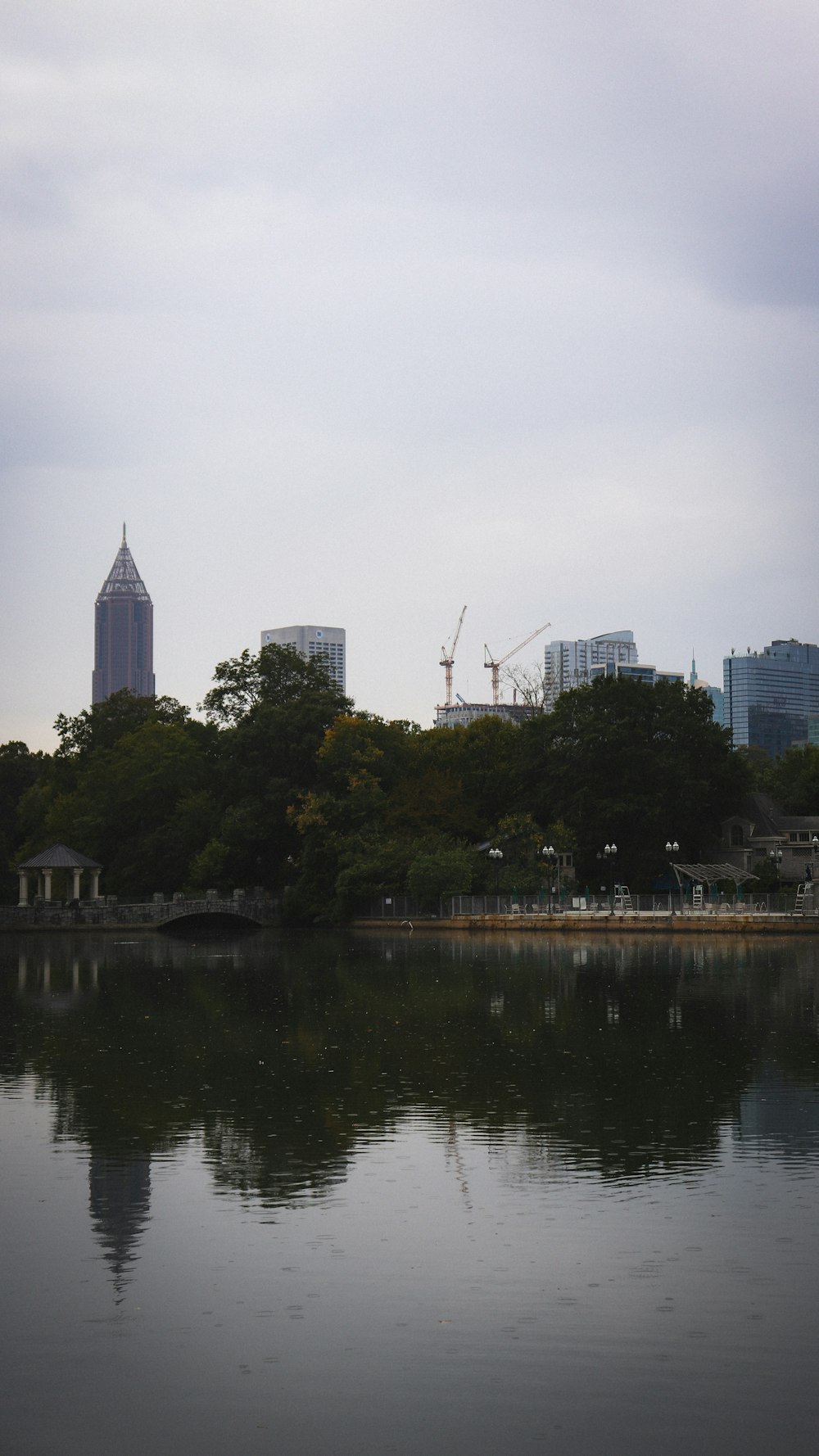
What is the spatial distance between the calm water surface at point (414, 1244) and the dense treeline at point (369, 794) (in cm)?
5417

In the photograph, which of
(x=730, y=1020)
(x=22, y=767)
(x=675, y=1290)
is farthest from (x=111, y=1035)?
(x=22, y=767)

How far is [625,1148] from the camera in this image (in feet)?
49.9

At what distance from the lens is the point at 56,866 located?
87875 mm

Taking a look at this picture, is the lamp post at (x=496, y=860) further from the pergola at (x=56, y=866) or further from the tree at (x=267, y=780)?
the pergola at (x=56, y=866)

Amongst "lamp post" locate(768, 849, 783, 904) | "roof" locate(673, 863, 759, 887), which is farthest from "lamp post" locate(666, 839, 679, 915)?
"lamp post" locate(768, 849, 783, 904)

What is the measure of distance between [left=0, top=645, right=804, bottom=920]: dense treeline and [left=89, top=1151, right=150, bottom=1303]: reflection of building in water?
6459cm

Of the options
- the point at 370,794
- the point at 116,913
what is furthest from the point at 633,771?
the point at 116,913

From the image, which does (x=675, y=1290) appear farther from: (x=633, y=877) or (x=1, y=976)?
(x=633, y=877)

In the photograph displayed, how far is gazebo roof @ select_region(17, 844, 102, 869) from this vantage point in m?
87.4

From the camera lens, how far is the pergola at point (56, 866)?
87.5 metres

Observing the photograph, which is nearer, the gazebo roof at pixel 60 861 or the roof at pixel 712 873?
the roof at pixel 712 873

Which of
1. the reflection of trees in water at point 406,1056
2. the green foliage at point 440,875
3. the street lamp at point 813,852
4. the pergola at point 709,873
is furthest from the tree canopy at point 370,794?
the reflection of trees in water at point 406,1056

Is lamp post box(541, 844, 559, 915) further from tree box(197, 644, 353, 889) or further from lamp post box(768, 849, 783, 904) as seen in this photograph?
tree box(197, 644, 353, 889)

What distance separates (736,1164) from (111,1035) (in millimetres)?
16263
